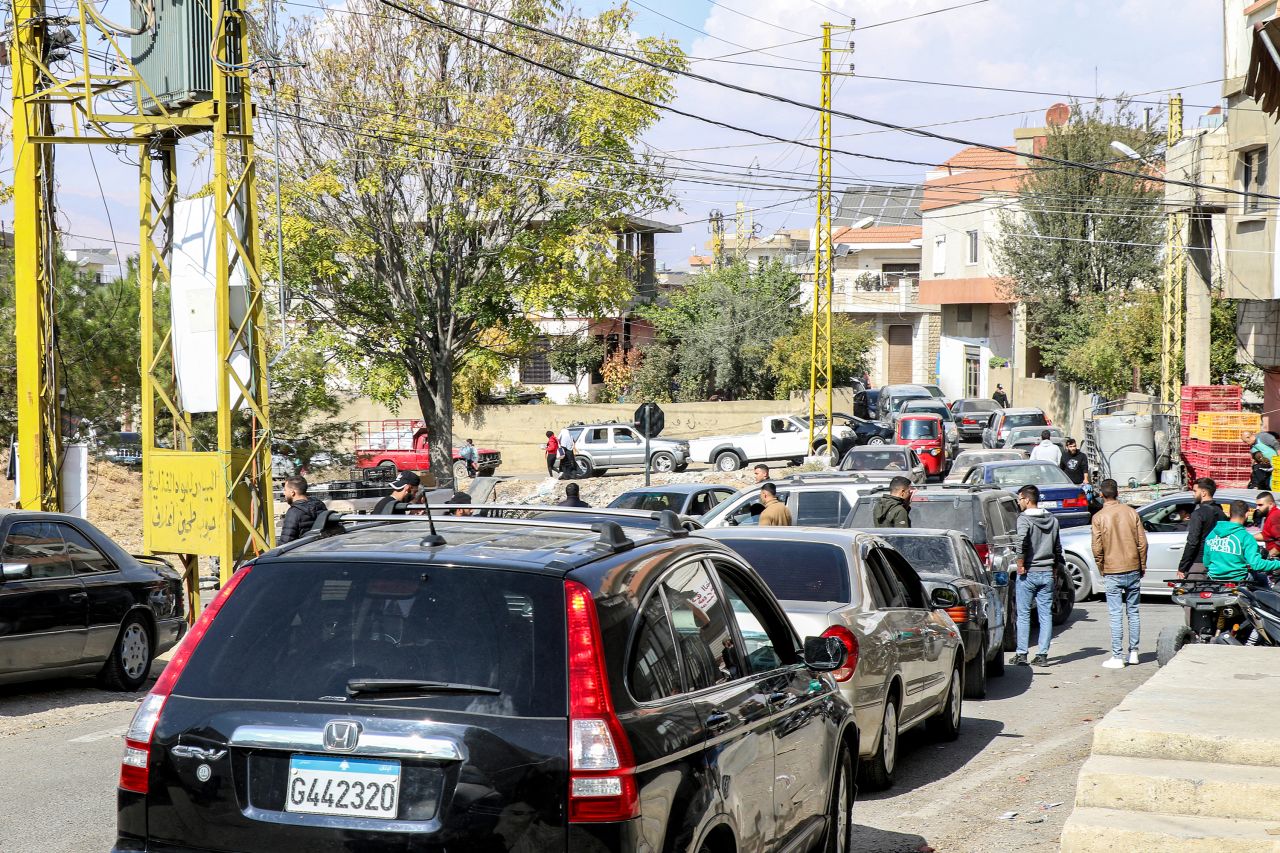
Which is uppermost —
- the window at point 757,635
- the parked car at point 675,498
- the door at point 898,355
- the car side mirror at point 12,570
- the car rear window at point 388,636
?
the door at point 898,355

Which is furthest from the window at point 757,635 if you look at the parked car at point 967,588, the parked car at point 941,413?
the parked car at point 941,413

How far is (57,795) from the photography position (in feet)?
26.5

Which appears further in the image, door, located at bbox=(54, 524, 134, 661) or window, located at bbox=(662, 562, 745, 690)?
door, located at bbox=(54, 524, 134, 661)

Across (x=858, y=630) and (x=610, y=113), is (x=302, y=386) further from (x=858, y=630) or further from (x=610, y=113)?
(x=858, y=630)

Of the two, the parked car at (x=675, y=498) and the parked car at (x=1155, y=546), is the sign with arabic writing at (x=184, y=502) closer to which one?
the parked car at (x=675, y=498)

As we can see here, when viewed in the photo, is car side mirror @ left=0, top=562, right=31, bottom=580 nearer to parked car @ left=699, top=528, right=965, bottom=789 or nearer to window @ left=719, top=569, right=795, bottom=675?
parked car @ left=699, top=528, right=965, bottom=789

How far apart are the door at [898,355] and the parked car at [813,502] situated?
53516 millimetres

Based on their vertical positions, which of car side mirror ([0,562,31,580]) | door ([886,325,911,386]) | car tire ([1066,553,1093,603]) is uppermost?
door ([886,325,911,386])

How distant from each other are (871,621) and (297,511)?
7.56m

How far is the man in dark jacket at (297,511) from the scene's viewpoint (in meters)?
14.1

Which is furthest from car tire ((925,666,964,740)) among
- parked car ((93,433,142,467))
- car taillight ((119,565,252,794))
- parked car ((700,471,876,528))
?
parked car ((93,433,142,467))

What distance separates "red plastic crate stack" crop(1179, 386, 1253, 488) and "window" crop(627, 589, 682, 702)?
2788 centimetres

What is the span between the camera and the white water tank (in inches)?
1364

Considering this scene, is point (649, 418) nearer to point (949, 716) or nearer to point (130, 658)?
point (130, 658)
